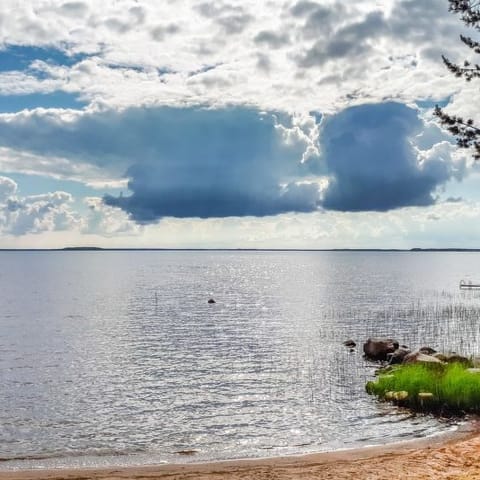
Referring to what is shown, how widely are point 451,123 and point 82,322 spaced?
191 ft

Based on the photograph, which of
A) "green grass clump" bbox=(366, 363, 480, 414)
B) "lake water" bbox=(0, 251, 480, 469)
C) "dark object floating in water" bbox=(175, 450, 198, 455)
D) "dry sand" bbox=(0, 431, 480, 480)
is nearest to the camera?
"dry sand" bbox=(0, 431, 480, 480)

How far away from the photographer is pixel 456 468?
19500 mm

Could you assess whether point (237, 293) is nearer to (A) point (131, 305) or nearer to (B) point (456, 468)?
(A) point (131, 305)

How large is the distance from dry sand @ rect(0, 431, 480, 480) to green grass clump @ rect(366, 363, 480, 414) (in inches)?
204

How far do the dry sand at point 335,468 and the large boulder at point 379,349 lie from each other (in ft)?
74.4

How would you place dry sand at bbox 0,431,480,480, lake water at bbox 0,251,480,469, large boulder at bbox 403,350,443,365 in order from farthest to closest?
large boulder at bbox 403,350,443,365, lake water at bbox 0,251,480,469, dry sand at bbox 0,431,480,480

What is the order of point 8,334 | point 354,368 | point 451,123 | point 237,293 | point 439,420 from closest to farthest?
point 451,123 → point 439,420 → point 354,368 → point 8,334 → point 237,293

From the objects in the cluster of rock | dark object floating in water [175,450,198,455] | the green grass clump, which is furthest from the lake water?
the cluster of rock

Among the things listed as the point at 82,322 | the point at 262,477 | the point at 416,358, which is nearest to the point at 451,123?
the point at 262,477

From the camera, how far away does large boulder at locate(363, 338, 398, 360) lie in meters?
47.0

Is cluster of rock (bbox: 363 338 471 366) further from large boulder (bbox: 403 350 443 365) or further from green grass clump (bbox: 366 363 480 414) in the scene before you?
green grass clump (bbox: 366 363 480 414)

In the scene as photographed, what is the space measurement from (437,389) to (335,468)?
11.2m

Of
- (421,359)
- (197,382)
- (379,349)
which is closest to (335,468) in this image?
(421,359)

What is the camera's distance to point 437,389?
3020 centimetres
